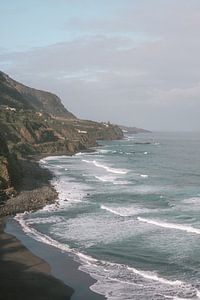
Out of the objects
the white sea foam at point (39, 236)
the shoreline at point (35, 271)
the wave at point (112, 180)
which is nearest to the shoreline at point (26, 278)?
the shoreline at point (35, 271)

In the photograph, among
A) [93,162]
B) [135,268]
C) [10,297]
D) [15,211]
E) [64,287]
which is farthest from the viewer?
[93,162]

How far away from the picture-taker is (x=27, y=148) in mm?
110250

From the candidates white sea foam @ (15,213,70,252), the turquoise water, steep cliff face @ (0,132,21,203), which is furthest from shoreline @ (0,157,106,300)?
steep cliff face @ (0,132,21,203)

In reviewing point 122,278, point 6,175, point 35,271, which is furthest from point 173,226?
point 6,175

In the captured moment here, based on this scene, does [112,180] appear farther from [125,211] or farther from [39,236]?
[39,236]

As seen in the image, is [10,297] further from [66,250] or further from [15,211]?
[15,211]

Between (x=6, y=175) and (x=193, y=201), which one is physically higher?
(x=6, y=175)

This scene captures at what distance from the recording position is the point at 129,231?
128 ft

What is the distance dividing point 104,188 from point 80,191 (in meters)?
4.48

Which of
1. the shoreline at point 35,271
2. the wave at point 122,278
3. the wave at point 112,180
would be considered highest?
the wave at point 112,180

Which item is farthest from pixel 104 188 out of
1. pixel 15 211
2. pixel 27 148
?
pixel 27 148

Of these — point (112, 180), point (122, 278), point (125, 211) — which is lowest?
point (122, 278)

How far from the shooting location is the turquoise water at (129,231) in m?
26.9

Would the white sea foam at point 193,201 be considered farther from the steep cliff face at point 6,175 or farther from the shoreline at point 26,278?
the shoreline at point 26,278
